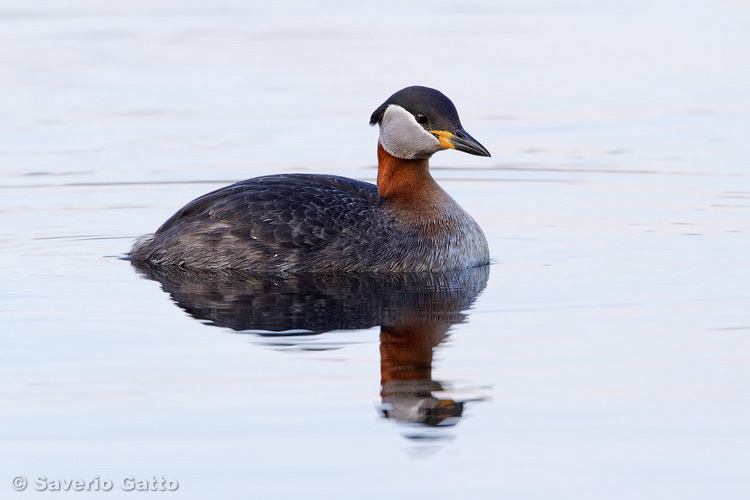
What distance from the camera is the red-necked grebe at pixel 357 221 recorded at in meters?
10.2

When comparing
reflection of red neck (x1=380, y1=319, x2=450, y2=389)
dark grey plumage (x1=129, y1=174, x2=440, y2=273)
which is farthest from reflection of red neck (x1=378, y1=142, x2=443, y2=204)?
reflection of red neck (x1=380, y1=319, x2=450, y2=389)

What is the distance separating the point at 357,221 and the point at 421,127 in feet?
2.98

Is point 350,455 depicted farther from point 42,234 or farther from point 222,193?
point 42,234

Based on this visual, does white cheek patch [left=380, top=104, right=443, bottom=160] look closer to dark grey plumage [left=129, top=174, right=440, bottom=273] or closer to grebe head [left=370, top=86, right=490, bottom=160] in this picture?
grebe head [left=370, top=86, right=490, bottom=160]

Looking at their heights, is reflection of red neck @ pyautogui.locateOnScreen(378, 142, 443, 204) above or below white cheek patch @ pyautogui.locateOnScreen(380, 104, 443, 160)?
below

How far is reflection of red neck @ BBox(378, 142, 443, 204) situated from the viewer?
10.5m

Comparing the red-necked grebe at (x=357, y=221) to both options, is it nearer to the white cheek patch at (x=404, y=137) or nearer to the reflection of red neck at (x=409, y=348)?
the white cheek patch at (x=404, y=137)

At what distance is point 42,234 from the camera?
11586 millimetres

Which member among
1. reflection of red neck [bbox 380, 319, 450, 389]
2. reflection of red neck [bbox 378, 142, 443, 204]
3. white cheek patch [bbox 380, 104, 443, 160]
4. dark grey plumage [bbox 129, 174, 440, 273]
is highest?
white cheek patch [bbox 380, 104, 443, 160]

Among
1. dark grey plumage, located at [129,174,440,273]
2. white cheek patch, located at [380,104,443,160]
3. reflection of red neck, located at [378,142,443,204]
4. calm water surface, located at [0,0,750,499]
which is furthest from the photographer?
reflection of red neck, located at [378,142,443,204]

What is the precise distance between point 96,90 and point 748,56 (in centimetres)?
974

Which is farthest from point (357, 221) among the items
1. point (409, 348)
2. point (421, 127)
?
point (409, 348)

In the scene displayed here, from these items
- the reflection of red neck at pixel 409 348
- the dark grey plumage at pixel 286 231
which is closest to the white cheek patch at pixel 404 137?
the dark grey plumage at pixel 286 231

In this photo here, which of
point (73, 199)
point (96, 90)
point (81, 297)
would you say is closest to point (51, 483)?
point (81, 297)
